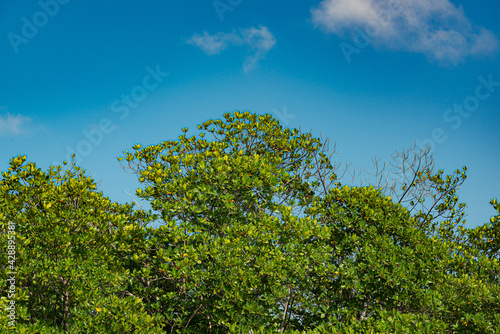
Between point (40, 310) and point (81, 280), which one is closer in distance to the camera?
point (81, 280)

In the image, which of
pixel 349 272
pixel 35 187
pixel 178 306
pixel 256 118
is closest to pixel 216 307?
pixel 178 306

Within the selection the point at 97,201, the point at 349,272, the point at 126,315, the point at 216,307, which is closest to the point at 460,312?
the point at 349,272

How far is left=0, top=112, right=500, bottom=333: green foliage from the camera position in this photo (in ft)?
24.1

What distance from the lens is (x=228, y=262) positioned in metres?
7.27

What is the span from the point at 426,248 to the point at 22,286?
8938mm

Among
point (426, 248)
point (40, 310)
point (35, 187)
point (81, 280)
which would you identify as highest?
point (426, 248)

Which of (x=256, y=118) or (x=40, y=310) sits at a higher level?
(x=256, y=118)

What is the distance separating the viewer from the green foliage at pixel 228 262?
289 inches

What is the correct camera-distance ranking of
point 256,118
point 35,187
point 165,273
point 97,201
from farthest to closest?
point 256,118, point 97,201, point 35,187, point 165,273

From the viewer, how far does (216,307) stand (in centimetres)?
749

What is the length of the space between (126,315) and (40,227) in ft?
9.43

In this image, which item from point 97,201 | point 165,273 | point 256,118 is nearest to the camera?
point 165,273

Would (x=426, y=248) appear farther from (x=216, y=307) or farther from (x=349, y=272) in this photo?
(x=216, y=307)

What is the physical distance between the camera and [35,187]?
8922mm
